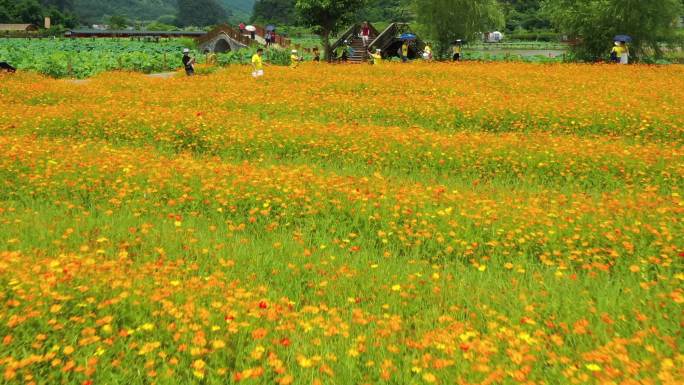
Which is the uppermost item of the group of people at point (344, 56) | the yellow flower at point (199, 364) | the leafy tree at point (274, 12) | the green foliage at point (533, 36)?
the leafy tree at point (274, 12)

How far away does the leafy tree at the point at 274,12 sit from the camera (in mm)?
159375

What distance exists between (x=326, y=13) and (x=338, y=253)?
45472mm

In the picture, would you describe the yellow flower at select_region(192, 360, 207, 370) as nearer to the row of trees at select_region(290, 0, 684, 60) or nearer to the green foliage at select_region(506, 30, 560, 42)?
the row of trees at select_region(290, 0, 684, 60)

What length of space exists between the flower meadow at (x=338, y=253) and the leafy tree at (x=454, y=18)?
97.5ft

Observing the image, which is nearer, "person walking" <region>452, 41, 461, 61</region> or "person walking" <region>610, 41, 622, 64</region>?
"person walking" <region>610, 41, 622, 64</region>

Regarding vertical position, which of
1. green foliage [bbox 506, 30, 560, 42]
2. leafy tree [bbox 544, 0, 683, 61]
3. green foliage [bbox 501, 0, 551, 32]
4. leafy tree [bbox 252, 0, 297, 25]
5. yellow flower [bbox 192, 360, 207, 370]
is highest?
leafy tree [bbox 252, 0, 297, 25]

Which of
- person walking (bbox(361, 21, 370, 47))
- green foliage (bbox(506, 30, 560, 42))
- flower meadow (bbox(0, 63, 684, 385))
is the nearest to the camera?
flower meadow (bbox(0, 63, 684, 385))

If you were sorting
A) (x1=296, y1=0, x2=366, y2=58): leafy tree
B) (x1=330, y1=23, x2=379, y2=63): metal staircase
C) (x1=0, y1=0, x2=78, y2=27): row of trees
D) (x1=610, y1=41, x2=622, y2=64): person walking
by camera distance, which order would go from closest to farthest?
(x1=610, y1=41, x2=622, y2=64): person walking → (x1=296, y1=0, x2=366, y2=58): leafy tree → (x1=330, y1=23, x2=379, y2=63): metal staircase → (x1=0, y1=0, x2=78, y2=27): row of trees

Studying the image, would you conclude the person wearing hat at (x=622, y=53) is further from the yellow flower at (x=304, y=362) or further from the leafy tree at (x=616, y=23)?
the yellow flower at (x=304, y=362)

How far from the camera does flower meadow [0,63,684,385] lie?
14.4ft

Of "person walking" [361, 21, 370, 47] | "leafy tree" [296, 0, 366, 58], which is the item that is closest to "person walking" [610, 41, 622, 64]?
"leafy tree" [296, 0, 366, 58]

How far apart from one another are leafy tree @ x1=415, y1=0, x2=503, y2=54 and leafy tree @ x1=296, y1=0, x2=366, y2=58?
279 inches

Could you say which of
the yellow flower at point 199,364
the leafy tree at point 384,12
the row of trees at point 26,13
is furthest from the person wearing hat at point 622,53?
the row of trees at point 26,13

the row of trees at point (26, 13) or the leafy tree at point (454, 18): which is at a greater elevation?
the row of trees at point (26, 13)
